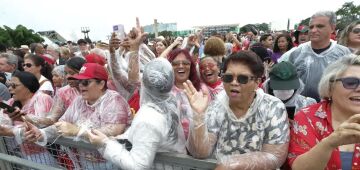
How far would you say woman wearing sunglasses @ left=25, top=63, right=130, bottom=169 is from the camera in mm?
2637

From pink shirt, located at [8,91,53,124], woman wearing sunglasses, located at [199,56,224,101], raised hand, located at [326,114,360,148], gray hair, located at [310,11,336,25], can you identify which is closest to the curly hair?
woman wearing sunglasses, located at [199,56,224,101]

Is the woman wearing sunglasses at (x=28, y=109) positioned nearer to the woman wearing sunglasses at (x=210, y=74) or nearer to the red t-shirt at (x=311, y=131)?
the woman wearing sunglasses at (x=210, y=74)

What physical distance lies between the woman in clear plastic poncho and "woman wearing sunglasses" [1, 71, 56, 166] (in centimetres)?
108

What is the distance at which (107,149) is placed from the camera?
217cm

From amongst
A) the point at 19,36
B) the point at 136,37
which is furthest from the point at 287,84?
the point at 19,36

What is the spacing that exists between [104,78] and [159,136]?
3.80 ft

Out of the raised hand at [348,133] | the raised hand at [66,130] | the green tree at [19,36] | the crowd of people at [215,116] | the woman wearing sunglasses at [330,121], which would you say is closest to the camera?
the raised hand at [348,133]

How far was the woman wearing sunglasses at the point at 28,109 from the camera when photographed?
118 inches

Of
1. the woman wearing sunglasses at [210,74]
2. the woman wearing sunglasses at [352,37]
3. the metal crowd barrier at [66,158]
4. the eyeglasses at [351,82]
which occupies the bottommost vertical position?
the metal crowd barrier at [66,158]

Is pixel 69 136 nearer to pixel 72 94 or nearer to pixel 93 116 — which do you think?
pixel 93 116

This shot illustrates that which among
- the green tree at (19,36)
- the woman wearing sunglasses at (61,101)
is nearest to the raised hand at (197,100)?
the woman wearing sunglasses at (61,101)

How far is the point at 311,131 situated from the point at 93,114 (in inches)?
73.9

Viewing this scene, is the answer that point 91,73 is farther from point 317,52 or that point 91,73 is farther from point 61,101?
point 317,52

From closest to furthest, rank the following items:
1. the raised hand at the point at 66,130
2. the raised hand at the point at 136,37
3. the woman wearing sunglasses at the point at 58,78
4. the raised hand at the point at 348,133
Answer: the raised hand at the point at 348,133 → the raised hand at the point at 66,130 → the raised hand at the point at 136,37 → the woman wearing sunglasses at the point at 58,78
